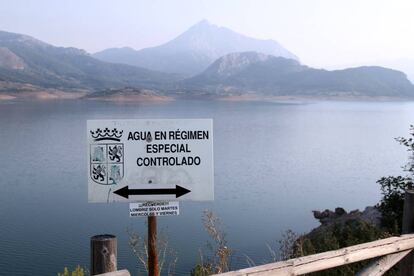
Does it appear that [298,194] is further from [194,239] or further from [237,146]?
[237,146]

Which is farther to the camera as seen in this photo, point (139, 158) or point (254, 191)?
point (254, 191)

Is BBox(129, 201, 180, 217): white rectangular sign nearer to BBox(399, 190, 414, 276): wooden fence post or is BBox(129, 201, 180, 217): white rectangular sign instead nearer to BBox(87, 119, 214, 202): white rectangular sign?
BBox(87, 119, 214, 202): white rectangular sign

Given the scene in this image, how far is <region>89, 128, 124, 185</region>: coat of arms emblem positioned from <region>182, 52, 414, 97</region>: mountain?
12471 cm

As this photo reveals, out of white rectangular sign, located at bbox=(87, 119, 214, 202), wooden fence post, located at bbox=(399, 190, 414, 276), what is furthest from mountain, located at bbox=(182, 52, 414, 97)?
white rectangular sign, located at bbox=(87, 119, 214, 202)

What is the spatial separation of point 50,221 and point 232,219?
474 cm

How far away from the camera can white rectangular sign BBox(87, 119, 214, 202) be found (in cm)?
261

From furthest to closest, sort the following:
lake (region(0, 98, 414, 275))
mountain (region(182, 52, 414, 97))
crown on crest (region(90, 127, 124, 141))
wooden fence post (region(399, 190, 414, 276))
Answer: mountain (region(182, 52, 414, 97)) < lake (region(0, 98, 414, 275)) < wooden fence post (region(399, 190, 414, 276)) < crown on crest (region(90, 127, 124, 141))

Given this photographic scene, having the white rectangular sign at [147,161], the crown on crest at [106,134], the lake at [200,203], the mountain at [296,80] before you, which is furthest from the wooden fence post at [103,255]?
the mountain at [296,80]

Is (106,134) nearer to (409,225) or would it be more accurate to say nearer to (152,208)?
(152,208)

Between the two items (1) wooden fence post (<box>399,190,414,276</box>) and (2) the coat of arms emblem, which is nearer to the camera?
(2) the coat of arms emblem

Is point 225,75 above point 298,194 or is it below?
above

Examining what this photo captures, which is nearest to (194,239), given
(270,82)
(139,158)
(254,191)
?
(254,191)

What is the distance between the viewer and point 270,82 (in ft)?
497

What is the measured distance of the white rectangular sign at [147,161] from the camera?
2613 millimetres
